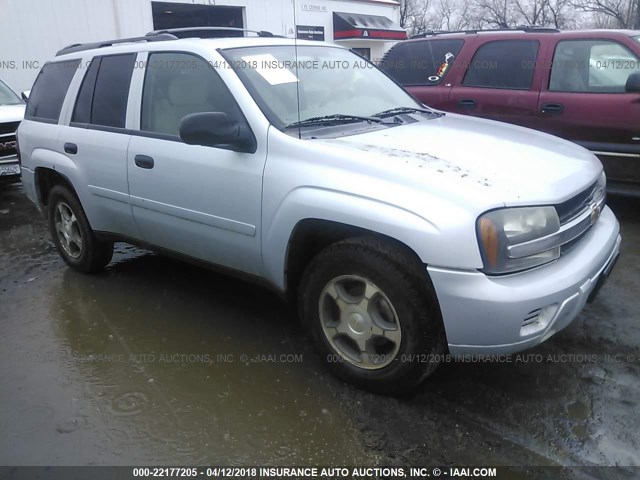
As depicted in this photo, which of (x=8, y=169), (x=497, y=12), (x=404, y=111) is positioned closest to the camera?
(x=404, y=111)

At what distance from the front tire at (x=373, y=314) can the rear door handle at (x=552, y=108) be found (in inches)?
141

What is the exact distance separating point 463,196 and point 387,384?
102 centimetres

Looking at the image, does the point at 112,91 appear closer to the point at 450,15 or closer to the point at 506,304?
the point at 506,304

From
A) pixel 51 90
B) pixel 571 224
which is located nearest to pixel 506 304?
pixel 571 224

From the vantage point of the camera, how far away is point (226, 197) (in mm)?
3139

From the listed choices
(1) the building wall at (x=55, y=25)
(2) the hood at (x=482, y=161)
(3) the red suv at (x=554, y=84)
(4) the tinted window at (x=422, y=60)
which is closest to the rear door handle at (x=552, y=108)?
(3) the red suv at (x=554, y=84)

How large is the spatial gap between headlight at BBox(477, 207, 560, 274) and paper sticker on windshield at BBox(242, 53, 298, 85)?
5.16ft

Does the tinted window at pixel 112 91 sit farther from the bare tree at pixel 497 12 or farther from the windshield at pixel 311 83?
the bare tree at pixel 497 12

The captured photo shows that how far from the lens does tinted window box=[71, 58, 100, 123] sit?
4.14m

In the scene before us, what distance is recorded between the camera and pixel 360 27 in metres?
22.1

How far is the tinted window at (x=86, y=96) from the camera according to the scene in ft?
13.6

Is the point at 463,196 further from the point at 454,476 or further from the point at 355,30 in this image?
the point at 355,30

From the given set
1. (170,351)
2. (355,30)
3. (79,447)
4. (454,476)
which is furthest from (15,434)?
(355,30)

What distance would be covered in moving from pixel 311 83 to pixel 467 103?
2.90 meters
